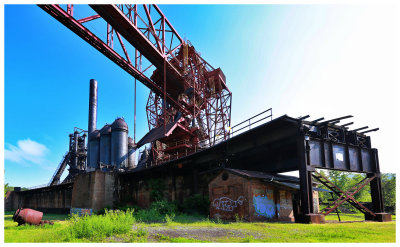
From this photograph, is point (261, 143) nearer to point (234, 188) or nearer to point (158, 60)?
point (234, 188)

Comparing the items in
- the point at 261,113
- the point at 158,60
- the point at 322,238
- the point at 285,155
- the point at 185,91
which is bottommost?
the point at 322,238

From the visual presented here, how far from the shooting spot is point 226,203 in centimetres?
1641

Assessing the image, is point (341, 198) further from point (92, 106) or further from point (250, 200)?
point (92, 106)

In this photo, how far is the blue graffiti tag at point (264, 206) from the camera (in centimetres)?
1497

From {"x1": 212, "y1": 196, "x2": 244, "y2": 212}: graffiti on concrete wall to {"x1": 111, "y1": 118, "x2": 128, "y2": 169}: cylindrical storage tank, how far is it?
20925mm

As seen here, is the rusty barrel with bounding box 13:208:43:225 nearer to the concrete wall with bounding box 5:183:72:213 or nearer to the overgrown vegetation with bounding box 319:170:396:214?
the concrete wall with bounding box 5:183:72:213

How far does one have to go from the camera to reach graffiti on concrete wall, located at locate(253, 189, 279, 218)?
1498 cm

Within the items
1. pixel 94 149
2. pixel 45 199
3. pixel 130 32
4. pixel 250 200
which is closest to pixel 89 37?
pixel 130 32

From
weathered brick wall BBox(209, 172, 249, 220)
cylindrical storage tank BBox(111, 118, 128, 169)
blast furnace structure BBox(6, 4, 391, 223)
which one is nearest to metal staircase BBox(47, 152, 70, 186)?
blast furnace structure BBox(6, 4, 391, 223)

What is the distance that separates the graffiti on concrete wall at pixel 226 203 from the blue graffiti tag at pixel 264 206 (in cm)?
87

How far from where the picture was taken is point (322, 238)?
8562 millimetres

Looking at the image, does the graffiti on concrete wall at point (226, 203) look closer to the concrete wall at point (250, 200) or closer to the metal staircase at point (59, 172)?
the concrete wall at point (250, 200)

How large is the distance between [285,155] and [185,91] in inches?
723

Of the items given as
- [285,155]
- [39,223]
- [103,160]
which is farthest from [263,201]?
[103,160]
